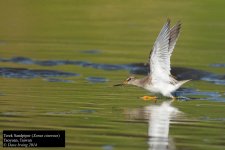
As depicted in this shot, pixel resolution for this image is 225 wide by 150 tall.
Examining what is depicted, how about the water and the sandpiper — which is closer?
the water

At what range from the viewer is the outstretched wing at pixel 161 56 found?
17359mm

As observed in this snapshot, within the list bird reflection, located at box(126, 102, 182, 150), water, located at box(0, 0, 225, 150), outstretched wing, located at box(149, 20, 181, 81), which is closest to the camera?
bird reflection, located at box(126, 102, 182, 150)

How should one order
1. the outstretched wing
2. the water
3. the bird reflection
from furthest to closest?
the outstretched wing, the water, the bird reflection

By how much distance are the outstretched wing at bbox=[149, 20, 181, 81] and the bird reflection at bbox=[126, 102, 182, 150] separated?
592 mm

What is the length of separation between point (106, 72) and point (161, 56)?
409cm

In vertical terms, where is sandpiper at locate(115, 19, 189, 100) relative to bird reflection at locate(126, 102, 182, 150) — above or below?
above

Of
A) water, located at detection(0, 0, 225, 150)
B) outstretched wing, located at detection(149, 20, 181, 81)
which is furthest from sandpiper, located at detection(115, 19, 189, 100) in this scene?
water, located at detection(0, 0, 225, 150)

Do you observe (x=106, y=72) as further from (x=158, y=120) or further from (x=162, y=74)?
(x=158, y=120)

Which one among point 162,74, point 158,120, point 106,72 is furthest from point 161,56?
point 106,72

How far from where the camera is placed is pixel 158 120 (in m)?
15.1

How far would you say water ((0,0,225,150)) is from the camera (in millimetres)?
14039

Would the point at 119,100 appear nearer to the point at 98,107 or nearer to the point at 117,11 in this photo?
the point at 98,107

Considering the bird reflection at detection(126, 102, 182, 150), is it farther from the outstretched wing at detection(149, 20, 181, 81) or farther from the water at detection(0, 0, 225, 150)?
the outstretched wing at detection(149, 20, 181, 81)

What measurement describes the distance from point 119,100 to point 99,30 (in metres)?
11.6
